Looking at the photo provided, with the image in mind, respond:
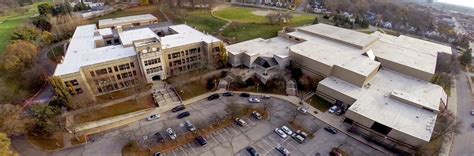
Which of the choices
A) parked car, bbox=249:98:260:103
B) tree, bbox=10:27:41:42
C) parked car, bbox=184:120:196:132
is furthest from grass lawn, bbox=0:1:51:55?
parked car, bbox=249:98:260:103

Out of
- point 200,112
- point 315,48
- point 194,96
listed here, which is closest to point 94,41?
point 194,96

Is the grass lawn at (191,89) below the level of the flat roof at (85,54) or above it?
below

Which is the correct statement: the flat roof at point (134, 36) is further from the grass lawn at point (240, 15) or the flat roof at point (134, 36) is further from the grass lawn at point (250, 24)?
the grass lawn at point (240, 15)

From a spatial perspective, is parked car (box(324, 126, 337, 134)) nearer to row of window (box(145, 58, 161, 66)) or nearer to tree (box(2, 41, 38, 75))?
row of window (box(145, 58, 161, 66))

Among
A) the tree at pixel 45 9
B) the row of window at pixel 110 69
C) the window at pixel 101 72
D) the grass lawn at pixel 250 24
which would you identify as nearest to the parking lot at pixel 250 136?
the row of window at pixel 110 69

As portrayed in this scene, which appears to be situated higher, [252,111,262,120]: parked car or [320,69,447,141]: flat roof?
[320,69,447,141]: flat roof

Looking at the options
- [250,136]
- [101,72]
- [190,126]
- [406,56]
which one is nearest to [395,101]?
[406,56]

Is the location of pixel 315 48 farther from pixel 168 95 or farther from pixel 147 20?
pixel 147 20
